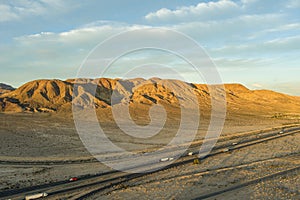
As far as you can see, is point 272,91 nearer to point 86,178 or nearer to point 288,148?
point 288,148

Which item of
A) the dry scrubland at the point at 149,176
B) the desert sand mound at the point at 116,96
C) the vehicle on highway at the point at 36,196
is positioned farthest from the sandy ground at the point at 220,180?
the desert sand mound at the point at 116,96

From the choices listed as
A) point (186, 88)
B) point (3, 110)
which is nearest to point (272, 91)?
point (186, 88)

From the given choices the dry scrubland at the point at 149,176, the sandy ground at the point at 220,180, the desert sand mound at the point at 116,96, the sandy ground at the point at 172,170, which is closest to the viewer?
the sandy ground at the point at 220,180

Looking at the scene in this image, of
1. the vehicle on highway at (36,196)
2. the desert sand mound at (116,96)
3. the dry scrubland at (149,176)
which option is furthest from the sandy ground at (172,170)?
the desert sand mound at (116,96)

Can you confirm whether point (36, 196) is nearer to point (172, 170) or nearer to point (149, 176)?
point (149, 176)

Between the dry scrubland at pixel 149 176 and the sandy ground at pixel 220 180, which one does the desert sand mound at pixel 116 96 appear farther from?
the sandy ground at pixel 220 180

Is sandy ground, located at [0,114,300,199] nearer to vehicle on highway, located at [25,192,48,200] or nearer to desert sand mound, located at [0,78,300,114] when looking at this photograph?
vehicle on highway, located at [25,192,48,200]

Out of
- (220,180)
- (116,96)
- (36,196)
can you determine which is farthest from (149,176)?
(116,96)

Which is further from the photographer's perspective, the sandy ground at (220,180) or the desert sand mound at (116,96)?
the desert sand mound at (116,96)

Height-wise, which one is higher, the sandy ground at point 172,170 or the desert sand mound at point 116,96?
the desert sand mound at point 116,96

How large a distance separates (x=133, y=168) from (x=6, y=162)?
11.2m

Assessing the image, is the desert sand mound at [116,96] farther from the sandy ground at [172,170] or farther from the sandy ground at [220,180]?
the sandy ground at [220,180]

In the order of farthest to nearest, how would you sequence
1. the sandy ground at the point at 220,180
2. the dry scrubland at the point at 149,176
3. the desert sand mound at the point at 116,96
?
the desert sand mound at the point at 116,96 → the dry scrubland at the point at 149,176 → the sandy ground at the point at 220,180

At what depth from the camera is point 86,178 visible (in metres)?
19.1
